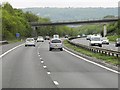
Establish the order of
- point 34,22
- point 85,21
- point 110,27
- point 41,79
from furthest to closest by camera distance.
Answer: point 110,27 < point 34,22 < point 85,21 < point 41,79

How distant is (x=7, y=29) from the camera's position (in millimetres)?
131375

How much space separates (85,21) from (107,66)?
13746cm

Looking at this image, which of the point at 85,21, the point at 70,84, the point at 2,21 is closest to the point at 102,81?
the point at 70,84

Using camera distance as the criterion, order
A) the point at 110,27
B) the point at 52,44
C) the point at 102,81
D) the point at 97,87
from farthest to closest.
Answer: the point at 110,27 < the point at 52,44 < the point at 102,81 < the point at 97,87

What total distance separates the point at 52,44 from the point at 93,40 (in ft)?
54.3

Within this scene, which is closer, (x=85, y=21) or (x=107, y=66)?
(x=107, y=66)

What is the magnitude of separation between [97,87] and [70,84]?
1.37 metres

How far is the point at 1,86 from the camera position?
14.5 metres

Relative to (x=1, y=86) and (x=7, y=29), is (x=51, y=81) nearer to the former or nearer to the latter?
(x=1, y=86)

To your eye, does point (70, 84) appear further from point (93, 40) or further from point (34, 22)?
point (34, 22)

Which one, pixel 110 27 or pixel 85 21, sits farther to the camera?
pixel 110 27

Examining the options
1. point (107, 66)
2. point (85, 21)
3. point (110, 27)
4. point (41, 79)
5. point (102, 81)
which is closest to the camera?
point (102, 81)

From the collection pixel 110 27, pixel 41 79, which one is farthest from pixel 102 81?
pixel 110 27

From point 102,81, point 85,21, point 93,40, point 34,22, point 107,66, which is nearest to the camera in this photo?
point 102,81
